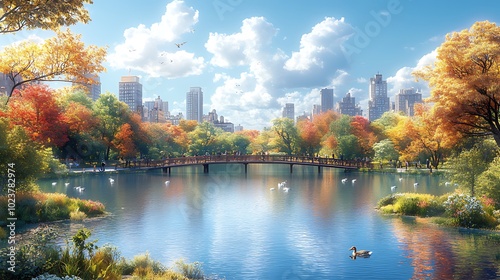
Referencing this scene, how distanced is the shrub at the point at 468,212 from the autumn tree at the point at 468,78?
501 cm

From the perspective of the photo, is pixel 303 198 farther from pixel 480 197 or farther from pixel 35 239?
pixel 35 239

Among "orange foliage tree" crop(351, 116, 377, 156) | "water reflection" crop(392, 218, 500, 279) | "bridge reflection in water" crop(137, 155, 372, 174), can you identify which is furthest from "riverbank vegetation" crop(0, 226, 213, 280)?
"orange foliage tree" crop(351, 116, 377, 156)

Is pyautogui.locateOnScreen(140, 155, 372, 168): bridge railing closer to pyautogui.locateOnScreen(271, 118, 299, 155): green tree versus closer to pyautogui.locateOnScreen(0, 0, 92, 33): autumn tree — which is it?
pyautogui.locateOnScreen(271, 118, 299, 155): green tree

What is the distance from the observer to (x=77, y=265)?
1323cm

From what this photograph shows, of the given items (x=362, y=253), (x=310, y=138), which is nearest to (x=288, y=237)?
(x=362, y=253)

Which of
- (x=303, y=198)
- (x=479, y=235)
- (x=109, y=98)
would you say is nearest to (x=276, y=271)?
(x=479, y=235)

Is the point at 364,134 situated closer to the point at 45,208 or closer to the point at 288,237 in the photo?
the point at 288,237

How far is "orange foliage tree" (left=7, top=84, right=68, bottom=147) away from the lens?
54.0 m

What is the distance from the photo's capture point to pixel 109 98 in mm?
74562

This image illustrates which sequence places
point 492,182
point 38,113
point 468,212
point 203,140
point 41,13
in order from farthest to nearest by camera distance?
point 203,140 < point 38,113 < point 492,182 < point 468,212 < point 41,13

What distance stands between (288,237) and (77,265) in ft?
43.5

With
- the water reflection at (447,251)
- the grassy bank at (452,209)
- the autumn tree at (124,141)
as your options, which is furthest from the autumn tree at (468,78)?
the autumn tree at (124,141)

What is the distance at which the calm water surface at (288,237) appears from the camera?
18.2m

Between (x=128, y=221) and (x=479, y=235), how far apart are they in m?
20.8
